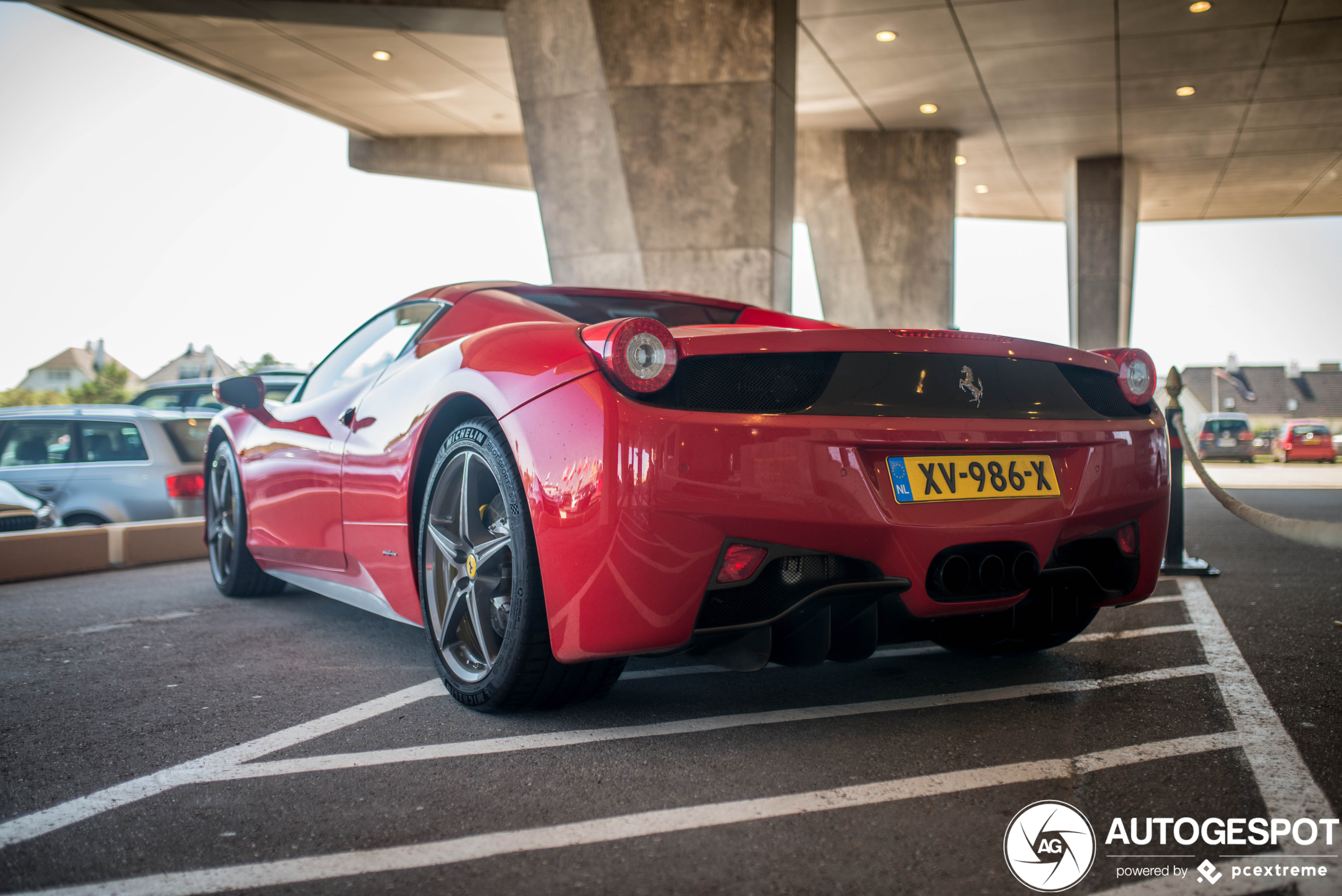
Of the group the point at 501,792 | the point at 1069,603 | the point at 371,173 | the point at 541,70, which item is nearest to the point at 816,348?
the point at 1069,603

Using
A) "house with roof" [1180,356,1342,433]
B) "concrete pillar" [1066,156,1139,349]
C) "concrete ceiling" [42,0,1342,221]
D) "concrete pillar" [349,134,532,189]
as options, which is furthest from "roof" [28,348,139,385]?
"house with roof" [1180,356,1342,433]

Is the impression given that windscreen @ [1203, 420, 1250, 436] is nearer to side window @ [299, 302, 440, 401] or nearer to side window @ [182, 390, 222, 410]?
side window @ [182, 390, 222, 410]

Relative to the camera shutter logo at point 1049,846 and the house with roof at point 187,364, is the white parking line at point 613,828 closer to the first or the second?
the camera shutter logo at point 1049,846

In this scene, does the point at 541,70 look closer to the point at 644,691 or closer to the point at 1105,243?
the point at 644,691

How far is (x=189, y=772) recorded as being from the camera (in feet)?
7.61

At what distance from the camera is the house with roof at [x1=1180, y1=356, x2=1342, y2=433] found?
179 ft

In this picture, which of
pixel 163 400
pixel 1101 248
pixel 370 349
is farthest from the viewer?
pixel 1101 248

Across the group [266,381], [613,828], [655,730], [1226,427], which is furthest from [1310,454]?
[613,828]

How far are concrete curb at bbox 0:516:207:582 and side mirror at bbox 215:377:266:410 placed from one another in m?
3.04

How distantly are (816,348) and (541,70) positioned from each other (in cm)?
728

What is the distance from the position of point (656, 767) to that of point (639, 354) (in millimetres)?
932

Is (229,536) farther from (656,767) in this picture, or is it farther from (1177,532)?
(1177,532)

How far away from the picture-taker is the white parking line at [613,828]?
1713 millimetres

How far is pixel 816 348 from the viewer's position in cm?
240
